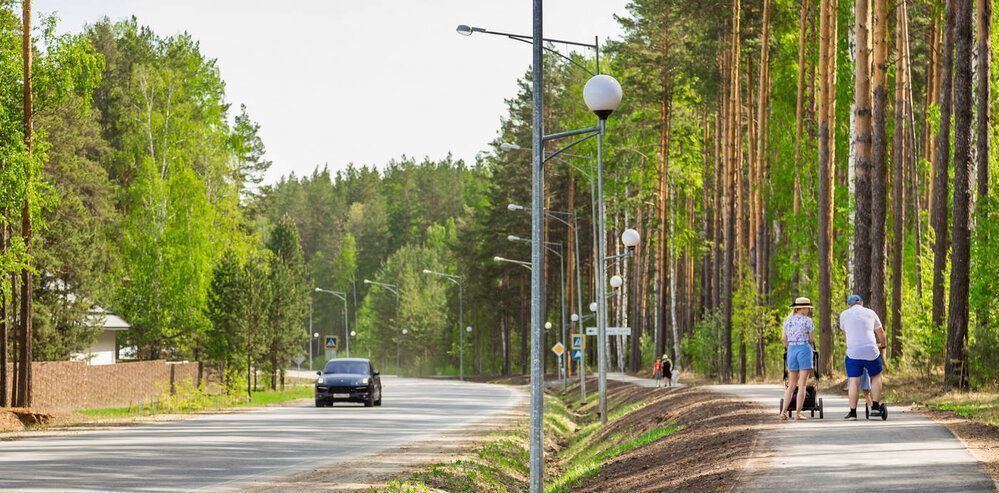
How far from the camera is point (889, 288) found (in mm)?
44219

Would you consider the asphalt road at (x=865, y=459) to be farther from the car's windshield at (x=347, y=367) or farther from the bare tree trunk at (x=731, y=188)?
the bare tree trunk at (x=731, y=188)

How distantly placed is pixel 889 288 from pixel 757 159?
423 inches

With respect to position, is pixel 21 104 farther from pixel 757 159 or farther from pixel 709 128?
pixel 709 128

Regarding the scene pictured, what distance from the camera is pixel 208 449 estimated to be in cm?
2255

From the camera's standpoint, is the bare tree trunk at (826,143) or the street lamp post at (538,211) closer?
the street lamp post at (538,211)

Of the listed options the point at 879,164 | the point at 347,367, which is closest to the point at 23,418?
the point at 347,367

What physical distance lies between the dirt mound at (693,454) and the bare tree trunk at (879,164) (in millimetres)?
6674

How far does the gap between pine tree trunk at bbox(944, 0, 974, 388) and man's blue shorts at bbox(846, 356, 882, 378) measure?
7368 mm

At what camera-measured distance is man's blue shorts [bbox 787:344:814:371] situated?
19.0m

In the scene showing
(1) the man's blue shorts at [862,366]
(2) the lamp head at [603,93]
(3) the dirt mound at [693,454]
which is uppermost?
(2) the lamp head at [603,93]

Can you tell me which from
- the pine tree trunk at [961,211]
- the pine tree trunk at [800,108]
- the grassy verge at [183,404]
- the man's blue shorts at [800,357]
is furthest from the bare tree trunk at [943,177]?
the grassy verge at [183,404]

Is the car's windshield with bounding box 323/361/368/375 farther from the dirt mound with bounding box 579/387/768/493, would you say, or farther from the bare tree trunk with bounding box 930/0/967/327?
the bare tree trunk with bounding box 930/0/967/327

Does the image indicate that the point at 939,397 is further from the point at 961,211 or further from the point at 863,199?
the point at 863,199

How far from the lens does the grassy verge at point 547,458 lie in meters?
17.9
